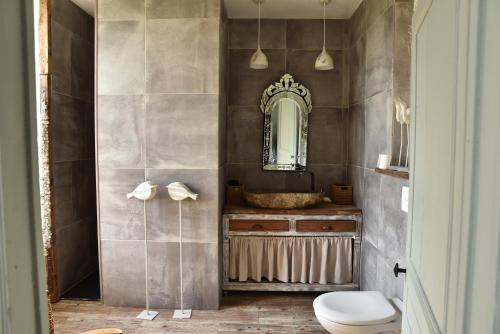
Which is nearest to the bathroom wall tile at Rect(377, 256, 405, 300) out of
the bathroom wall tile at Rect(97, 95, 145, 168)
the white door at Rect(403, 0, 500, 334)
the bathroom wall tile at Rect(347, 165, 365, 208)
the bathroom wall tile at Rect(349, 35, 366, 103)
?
the bathroom wall tile at Rect(347, 165, 365, 208)

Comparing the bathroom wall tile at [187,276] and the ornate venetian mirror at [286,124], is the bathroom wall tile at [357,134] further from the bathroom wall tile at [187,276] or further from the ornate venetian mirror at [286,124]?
the bathroom wall tile at [187,276]

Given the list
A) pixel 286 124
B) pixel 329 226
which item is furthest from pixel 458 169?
pixel 286 124

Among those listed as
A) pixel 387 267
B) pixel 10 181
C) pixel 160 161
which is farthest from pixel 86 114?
pixel 10 181

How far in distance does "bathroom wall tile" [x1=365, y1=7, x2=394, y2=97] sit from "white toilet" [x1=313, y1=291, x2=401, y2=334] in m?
1.42

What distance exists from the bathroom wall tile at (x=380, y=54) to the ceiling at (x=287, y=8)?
21.4 inches

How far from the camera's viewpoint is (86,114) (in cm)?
349

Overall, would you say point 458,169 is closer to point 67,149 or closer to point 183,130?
point 183,130

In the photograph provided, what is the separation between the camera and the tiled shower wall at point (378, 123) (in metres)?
2.29

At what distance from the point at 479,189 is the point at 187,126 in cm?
249

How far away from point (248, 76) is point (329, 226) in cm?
172

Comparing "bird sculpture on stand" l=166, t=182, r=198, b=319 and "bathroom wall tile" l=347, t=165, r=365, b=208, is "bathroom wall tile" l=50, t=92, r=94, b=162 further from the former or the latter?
"bathroom wall tile" l=347, t=165, r=365, b=208

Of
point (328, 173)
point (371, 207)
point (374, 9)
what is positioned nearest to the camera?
point (374, 9)

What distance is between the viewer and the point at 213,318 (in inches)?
110

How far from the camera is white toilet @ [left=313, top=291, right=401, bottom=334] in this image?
189 cm
